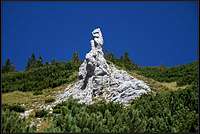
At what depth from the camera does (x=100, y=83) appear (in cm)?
3091

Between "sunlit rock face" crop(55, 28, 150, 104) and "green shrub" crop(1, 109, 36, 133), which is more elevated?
"sunlit rock face" crop(55, 28, 150, 104)

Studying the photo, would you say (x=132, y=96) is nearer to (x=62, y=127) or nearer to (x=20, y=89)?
(x=62, y=127)

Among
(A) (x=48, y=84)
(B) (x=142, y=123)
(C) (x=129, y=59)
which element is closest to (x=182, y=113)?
(B) (x=142, y=123)

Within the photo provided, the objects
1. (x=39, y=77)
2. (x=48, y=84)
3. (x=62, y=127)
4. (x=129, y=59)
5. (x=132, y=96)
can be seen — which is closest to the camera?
(x=62, y=127)

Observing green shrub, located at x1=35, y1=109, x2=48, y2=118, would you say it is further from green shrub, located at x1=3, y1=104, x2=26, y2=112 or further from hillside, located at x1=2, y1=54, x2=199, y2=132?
green shrub, located at x1=3, y1=104, x2=26, y2=112

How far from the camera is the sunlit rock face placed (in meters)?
29.5

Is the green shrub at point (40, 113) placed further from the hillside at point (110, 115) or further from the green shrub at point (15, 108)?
the green shrub at point (15, 108)

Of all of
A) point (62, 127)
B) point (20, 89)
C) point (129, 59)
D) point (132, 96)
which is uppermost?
point (129, 59)

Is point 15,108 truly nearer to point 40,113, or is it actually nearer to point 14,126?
point 40,113

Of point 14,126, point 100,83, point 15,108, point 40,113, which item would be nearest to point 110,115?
point 40,113

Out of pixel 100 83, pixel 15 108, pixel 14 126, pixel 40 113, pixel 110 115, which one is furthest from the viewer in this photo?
pixel 100 83

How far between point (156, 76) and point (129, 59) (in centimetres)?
1582

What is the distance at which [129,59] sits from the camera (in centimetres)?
6375

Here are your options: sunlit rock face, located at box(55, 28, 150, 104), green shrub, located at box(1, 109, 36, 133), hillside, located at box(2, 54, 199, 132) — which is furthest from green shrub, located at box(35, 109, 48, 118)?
sunlit rock face, located at box(55, 28, 150, 104)
